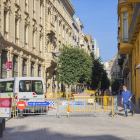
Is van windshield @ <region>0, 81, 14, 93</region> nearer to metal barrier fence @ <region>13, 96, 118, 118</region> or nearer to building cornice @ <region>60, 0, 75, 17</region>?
metal barrier fence @ <region>13, 96, 118, 118</region>

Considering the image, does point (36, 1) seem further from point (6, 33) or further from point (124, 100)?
point (124, 100)

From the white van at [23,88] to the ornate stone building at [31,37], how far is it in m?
5.12

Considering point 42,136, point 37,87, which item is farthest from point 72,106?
point 42,136

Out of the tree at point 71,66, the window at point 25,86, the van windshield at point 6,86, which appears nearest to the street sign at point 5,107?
the window at point 25,86

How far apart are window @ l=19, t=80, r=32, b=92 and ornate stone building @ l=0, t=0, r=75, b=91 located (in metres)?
5.85

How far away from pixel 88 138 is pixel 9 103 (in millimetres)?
5088

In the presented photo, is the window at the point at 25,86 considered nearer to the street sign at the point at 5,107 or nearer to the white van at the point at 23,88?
the white van at the point at 23,88

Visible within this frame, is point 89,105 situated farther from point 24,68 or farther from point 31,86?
point 24,68

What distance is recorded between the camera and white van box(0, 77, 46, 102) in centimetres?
1505

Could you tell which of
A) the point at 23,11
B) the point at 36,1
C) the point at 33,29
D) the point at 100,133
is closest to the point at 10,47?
the point at 23,11

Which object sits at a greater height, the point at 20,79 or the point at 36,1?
the point at 36,1

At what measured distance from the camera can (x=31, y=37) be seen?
28.4 meters

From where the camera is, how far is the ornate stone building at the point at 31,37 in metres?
21.8

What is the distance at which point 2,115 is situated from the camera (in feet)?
39.2
